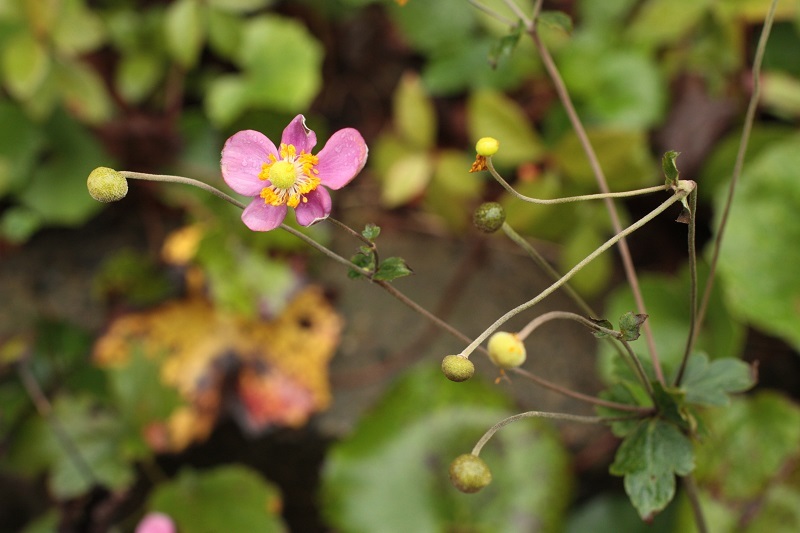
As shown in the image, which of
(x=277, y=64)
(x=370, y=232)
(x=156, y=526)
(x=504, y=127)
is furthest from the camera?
(x=277, y=64)

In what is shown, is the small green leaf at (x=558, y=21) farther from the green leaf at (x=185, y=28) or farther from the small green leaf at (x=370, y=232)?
the green leaf at (x=185, y=28)

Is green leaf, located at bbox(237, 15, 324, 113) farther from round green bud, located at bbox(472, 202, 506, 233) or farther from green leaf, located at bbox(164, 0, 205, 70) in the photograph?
round green bud, located at bbox(472, 202, 506, 233)

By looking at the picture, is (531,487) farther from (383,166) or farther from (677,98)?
(677,98)

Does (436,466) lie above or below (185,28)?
below

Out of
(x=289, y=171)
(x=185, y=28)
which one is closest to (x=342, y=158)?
(x=289, y=171)

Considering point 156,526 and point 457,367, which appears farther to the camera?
point 156,526

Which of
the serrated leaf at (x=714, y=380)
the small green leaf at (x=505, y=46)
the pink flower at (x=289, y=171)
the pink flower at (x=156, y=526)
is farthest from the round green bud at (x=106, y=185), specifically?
the pink flower at (x=156, y=526)

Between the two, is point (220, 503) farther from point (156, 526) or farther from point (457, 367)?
point (457, 367)
